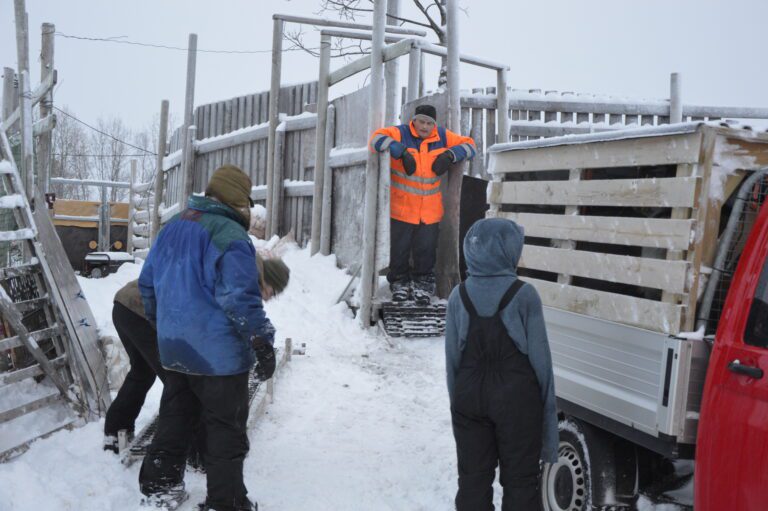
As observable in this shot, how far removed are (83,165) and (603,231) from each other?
55.1 metres

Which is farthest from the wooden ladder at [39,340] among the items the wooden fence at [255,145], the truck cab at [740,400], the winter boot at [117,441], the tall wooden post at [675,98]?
the tall wooden post at [675,98]

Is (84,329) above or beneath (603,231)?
beneath

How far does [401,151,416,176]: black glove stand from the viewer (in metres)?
7.63

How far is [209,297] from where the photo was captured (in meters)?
3.58

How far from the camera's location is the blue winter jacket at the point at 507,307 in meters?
3.12

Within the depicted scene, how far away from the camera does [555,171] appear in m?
4.02

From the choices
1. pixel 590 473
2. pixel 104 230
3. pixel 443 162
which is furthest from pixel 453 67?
pixel 104 230

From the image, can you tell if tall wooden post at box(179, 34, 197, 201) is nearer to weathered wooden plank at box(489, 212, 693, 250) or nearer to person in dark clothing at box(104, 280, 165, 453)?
person in dark clothing at box(104, 280, 165, 453)

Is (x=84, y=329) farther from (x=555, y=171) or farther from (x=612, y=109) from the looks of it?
(x=612, y=109)

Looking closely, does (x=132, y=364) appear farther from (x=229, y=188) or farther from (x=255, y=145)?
(x=255, y=145)

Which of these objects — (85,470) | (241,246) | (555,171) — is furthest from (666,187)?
(85,470)

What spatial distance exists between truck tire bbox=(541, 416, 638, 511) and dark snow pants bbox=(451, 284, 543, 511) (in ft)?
1.03

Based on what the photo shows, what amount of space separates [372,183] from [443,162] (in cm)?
81

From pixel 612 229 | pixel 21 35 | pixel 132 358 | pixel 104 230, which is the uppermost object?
pixel 21 35
